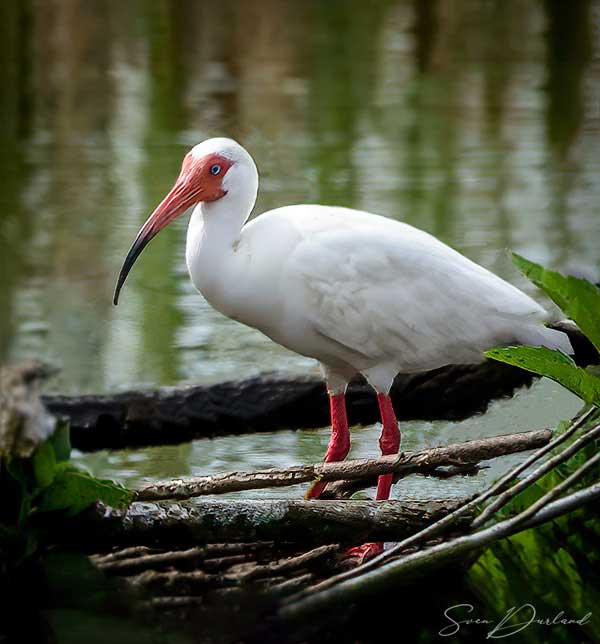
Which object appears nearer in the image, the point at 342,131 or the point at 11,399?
the point at 11,399

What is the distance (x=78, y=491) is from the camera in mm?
2922

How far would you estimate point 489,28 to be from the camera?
14.8 m

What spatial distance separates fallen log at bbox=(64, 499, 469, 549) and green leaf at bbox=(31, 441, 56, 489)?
0.49 feet

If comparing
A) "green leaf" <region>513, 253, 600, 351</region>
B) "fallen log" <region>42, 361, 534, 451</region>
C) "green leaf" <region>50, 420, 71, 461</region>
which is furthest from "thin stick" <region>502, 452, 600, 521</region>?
"fallen log" <region>42, 361, 534, 451</region>

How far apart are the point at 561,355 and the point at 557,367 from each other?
0.15 feet

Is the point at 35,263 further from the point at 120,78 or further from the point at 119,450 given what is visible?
the point at 120,78

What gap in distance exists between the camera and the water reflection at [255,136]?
6477 mm

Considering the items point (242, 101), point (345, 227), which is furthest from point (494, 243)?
point (242, 101)

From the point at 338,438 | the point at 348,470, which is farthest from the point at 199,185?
the point at 348,470

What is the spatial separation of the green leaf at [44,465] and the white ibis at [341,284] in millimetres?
1215

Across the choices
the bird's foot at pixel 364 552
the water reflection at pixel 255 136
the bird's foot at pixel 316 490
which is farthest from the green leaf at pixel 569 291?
the water reflection at pixel 255 136

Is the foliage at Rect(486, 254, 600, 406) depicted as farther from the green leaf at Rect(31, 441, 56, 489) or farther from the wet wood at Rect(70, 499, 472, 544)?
the green leaf at Rect(31, 441, 56, 489)

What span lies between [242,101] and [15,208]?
3.21 metres

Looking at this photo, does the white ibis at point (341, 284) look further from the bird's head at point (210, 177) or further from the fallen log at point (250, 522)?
the fallen log at point (250, 522)
